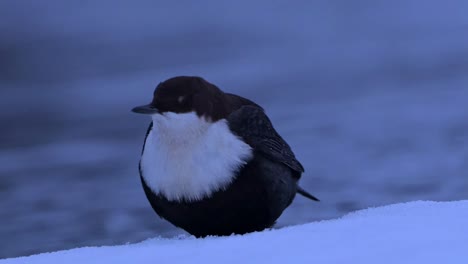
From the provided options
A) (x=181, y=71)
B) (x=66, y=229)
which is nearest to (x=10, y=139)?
(x=181, y=71)

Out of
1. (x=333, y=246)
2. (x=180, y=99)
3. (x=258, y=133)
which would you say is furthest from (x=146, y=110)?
(x=333, y=246)

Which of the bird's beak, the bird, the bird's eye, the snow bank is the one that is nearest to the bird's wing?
the bird

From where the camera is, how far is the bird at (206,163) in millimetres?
4059

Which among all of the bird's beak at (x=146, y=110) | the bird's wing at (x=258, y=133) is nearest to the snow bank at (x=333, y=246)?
the bird's beak at (x=146, y=110)

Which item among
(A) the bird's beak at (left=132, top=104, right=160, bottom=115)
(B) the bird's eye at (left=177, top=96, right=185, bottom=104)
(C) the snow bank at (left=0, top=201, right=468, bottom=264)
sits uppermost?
(B) the bird's eye at (left=177, top=96, right=185, bottom=104)

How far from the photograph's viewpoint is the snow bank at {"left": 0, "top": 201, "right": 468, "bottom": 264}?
9.94ft

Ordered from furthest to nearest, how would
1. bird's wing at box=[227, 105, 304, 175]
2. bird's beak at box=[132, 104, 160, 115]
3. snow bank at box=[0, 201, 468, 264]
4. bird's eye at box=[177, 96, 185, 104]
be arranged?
bird's wing at box=[227, 105, 304, 175] → bird's eye at box=[177, 96, 185, 104] → bird's beak at box=[132, 104, 160, 115] → snow bank at box=[0, 201, 468, 264]

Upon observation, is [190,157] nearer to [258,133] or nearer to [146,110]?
[146,110]

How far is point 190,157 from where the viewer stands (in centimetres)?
404

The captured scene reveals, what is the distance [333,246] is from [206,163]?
101 centimetres

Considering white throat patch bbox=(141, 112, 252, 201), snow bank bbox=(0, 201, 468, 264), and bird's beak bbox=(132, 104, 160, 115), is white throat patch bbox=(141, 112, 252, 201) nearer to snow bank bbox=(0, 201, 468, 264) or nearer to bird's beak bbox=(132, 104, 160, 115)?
Answer: bird's beak bbox=(132, 104, 160, 115)

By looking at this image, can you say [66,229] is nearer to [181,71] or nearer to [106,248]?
[106,248]

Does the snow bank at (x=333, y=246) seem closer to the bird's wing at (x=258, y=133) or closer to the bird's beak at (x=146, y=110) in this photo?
the bird's beak at (x=146, y=110)

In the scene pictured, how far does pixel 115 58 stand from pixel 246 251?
12696mm
